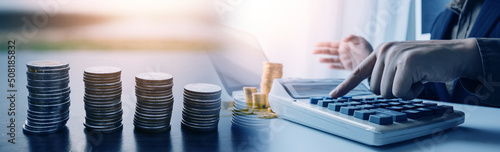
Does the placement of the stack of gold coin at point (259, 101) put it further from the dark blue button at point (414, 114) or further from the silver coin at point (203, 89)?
the dark blue button at point (414, 114)

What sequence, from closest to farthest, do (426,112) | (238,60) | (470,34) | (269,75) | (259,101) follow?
1. (426,112)
2. (259,101)
3. (269,75)
4. (238,60)
5. (470,34)

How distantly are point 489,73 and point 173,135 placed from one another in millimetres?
682

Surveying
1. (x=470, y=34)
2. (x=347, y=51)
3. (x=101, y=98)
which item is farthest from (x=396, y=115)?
(x=470, y=34)

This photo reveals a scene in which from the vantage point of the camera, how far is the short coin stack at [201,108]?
0.64 meters

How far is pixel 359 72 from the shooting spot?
2.48ft

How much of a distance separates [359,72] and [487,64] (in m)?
0.27

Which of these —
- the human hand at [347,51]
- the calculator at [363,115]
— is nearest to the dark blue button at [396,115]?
the calculator at [363,115]

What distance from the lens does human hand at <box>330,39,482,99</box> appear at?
0.68 meters

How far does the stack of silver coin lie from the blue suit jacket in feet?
3.43

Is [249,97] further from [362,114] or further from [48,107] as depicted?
[48,107]

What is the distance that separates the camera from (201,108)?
2.10 feet

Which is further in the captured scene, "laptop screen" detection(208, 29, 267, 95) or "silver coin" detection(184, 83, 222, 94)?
"laptop screen" detection(208, 29, 267, 95)

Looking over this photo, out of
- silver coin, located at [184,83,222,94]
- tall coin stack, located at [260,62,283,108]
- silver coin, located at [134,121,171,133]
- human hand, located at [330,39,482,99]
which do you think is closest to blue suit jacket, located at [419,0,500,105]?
human hand, located at [330,39,482,99]

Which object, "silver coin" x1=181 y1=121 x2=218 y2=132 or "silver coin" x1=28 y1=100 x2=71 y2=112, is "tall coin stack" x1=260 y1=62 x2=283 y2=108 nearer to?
"silver coin" x1=181 y1=121 x2=218 y2=132
